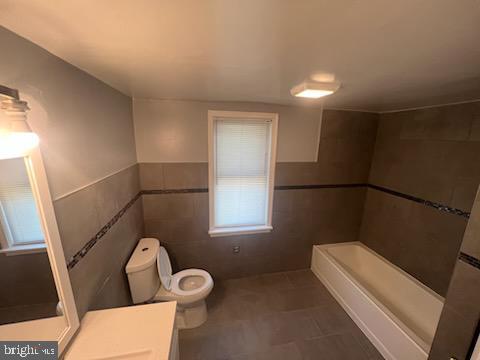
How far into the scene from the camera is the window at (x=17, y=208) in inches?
25.9

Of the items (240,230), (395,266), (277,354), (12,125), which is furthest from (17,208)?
(395,266)

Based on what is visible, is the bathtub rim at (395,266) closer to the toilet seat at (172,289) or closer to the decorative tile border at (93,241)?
the toilet seat at (172,289)

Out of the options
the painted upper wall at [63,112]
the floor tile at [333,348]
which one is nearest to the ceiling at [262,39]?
the painted upper wall at [63,112]

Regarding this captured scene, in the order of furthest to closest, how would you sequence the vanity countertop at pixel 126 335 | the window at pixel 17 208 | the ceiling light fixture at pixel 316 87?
the ceiling light fixture at pixel 316 87, the vanity countertop at pixel 126 335, the window at pixel 17 208

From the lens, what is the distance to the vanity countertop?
86 cm

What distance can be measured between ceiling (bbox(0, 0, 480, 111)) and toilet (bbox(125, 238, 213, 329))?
1.41 m

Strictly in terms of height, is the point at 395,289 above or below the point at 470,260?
below

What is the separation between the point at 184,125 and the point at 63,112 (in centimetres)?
111

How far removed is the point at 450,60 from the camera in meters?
0.88

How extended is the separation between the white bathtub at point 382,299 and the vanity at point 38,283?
1761 mm

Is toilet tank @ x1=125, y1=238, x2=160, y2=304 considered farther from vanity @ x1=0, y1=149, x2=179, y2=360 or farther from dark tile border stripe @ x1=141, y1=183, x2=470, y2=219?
dark tile border stripe @ x1=141, y1=183, x2=470, y2=219

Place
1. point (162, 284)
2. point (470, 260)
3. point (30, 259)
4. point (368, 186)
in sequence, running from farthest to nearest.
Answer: point (368, 186) → point (162, 284) → point (470, 260) → point (30, 259)

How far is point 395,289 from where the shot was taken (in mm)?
2158

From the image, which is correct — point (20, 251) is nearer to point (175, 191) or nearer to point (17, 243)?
point (17, 243)
